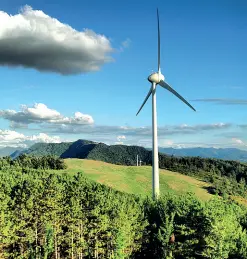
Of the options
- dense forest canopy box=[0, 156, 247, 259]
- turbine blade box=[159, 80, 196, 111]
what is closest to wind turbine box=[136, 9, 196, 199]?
turbine blade box=[159, 80, 196, 111]

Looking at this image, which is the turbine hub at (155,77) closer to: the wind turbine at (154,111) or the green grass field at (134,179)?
the wind turbine at (154,111)

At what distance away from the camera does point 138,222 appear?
70.7 meters

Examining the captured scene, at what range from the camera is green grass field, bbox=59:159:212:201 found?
15275 cm

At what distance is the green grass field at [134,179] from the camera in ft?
501

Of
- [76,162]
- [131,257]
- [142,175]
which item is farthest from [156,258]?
[76,162]

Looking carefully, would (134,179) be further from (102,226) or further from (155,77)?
(102,226)

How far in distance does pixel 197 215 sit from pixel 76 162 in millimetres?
138194

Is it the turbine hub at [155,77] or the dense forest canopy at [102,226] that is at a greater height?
the turbine hub at [155,77]

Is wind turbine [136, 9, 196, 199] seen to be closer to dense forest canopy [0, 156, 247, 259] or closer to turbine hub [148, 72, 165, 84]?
turbine hub [148, 72, 165, 84]

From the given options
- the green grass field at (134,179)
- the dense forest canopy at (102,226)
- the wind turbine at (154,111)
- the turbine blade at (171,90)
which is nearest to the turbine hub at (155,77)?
the wind turbine at (154,111)

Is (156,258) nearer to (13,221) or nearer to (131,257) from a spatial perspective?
(131,257)

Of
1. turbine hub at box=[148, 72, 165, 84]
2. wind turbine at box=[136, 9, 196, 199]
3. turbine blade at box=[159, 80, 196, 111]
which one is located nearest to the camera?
wind turbine at box=[136, 9, 196, 199]

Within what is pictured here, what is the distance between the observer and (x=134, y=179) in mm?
167125

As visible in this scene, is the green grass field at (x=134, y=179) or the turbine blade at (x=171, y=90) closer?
the turbine blade at (x=171, y=90)
